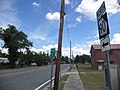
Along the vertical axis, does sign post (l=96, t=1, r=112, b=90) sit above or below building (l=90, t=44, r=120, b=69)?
below

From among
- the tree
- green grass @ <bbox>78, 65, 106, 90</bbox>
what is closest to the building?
the tree

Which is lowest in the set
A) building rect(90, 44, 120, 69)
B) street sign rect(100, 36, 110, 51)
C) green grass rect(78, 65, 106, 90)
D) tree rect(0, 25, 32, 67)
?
green grass rect(78, 65, 106, 90)

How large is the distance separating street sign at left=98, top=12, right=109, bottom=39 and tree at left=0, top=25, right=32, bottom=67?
70.0 meters

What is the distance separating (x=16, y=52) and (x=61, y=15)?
66.5 meters

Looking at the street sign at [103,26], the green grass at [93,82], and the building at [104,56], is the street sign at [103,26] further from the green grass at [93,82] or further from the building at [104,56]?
the building at [104,56]

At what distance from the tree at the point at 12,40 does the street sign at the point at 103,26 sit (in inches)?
2754

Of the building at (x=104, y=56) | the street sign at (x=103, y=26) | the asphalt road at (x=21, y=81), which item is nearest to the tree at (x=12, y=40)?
the building at (x=104, y=56)

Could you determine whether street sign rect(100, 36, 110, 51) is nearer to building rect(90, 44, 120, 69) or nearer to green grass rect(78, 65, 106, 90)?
green grass rect(78, 65, 106, 90)

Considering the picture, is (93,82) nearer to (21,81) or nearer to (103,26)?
(21,81)

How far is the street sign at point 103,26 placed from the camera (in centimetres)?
581

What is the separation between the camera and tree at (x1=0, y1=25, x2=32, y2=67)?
75.6 m

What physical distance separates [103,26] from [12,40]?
7134 centimetres

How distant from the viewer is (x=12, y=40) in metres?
75.8

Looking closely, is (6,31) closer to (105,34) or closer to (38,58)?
(38,58)
